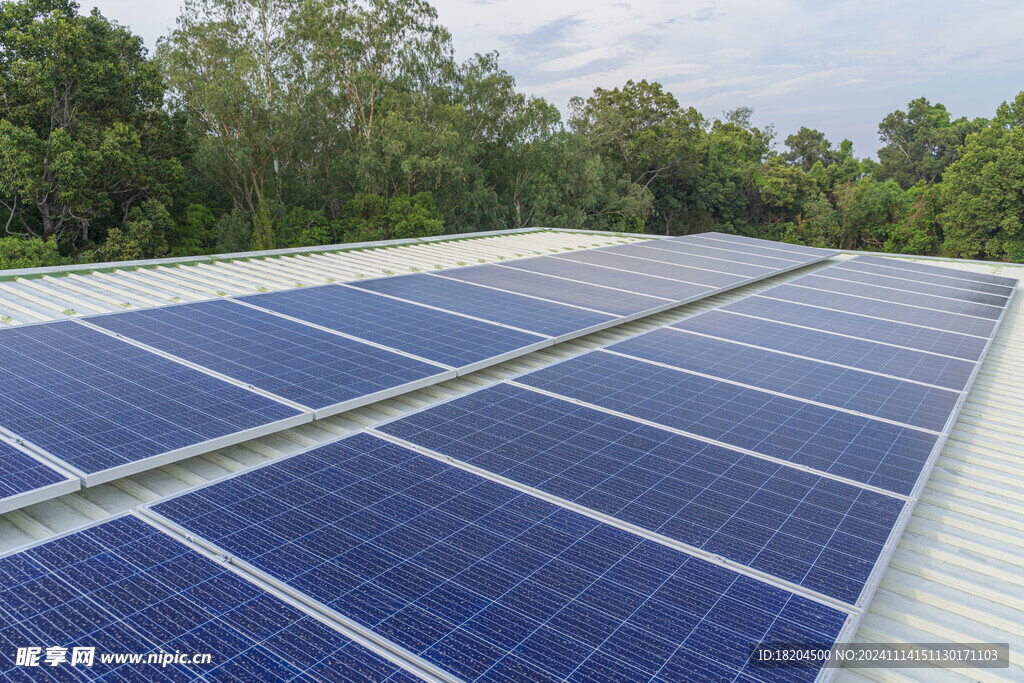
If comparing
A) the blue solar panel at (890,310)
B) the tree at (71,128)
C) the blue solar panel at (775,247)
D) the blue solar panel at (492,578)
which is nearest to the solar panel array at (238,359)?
the blue solar panel at (492,578)

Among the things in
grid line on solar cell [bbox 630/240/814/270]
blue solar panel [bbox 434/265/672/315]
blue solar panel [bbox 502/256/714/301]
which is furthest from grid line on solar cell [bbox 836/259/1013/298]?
blue solar panel [bbox 434/265/672/315]

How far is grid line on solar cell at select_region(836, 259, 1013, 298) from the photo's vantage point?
19.6 m

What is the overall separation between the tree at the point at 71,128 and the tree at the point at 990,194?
66.4m

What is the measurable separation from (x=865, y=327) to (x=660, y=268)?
6588 mm

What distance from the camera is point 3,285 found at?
1329 centimetres

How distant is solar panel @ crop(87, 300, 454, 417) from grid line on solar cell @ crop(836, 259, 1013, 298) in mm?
18445

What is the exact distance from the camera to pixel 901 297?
1739cm

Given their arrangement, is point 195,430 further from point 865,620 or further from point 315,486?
point 865,620

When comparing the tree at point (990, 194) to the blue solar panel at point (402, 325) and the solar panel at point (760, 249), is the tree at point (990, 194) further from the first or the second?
the blue solar panel at point (402, 325)

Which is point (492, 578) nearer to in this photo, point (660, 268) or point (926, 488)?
point (926, 488)

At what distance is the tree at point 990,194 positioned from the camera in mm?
56656

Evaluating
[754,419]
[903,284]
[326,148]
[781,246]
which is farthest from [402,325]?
[326,148]

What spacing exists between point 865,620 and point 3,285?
16.1 m

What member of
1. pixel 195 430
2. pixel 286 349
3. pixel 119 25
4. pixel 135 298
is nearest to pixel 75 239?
pixel 119 25
